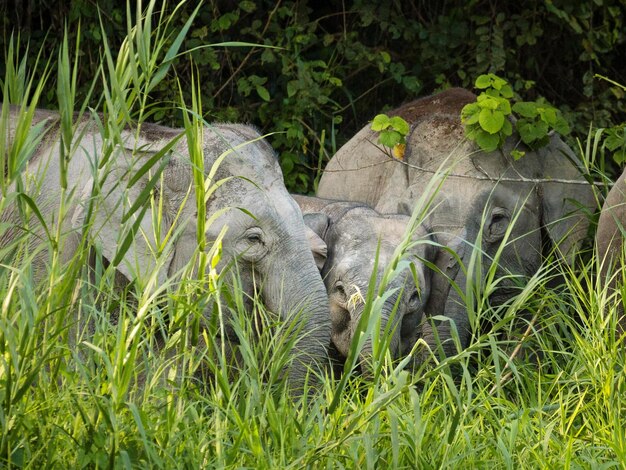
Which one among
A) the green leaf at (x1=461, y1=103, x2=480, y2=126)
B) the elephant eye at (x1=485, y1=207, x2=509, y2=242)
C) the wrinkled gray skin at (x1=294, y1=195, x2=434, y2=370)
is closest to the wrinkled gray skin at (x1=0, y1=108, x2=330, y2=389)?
the wrinkled gray skin at (x1=294, y1=195, x2=434, y2=370)

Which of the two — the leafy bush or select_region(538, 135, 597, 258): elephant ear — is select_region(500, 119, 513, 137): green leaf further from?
select_region(538, 135, 597, 258): elephant ear

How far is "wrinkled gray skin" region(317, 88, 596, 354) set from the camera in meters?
6.29

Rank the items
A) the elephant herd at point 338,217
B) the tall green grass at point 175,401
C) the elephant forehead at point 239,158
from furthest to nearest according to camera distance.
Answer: the elephant forehead at point 239,158 → the elephant herd at point 338,217 → the tall green grass at point 175,401

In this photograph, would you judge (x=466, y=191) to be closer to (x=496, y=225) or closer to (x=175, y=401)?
(x=496, y=225)

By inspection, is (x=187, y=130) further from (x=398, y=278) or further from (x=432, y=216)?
(x=432, y=216)

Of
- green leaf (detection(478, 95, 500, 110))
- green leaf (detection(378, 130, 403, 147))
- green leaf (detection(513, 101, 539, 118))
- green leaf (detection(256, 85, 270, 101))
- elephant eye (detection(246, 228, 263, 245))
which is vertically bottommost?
green leaf (detection(256, 85, 270, 101))

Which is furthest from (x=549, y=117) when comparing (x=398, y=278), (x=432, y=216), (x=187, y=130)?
(x=187, y=130)

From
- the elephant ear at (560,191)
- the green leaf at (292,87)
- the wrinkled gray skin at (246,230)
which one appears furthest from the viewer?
the green leaf at (292,87)

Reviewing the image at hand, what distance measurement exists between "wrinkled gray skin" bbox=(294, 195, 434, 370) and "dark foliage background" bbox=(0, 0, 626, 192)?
5.50ft

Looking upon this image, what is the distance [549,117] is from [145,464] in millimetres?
3510

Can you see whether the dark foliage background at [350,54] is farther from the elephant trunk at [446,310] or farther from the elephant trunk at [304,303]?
the elephant trunk at [304,303]

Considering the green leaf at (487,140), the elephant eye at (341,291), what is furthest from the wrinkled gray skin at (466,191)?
the elephant eye at (341,291)

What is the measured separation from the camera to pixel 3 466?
3328mm

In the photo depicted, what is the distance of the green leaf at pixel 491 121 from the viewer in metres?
6.14
